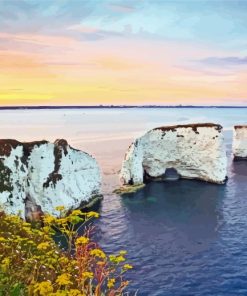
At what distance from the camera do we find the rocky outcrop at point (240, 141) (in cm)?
8475

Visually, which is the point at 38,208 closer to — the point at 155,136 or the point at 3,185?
the point at 3,185

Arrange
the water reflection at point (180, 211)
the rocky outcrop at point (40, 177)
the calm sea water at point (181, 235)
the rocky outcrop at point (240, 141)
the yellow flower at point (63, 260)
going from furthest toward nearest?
the rocky outcrop at point (240, 141), the water reflection at point (180, 211), the rocky outcrop at point (40, 177), the calm sea water at point (181, 235), the yellow flower at point (63, 260)

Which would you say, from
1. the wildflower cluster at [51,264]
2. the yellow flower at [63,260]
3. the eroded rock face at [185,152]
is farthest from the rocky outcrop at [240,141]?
the yellow flower at [63,260]

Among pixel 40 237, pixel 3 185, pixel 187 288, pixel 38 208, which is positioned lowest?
pixel 187 288

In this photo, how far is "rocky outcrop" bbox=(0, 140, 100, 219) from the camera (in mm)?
36250

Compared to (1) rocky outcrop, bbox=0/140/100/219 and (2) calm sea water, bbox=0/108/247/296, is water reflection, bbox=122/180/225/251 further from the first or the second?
(1) rocky outcrop, bbox=0/140/100/219

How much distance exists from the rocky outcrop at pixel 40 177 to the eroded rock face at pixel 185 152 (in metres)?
16.2

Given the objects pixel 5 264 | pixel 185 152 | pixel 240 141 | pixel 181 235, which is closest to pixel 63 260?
pixel 5 264

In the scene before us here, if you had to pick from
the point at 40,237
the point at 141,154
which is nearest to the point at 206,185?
the point at 141,154

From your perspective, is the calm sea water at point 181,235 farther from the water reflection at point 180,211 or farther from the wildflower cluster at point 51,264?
the wildflower cluster at point 51,264

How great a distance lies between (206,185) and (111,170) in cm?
1832

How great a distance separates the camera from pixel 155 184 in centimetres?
6059

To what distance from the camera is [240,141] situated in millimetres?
85188

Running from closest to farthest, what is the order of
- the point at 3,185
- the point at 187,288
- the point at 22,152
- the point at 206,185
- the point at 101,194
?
the point at 187,288 < the point at 3,185 < the point at 22,152 < the point at 101,194 < the point at 206,185
